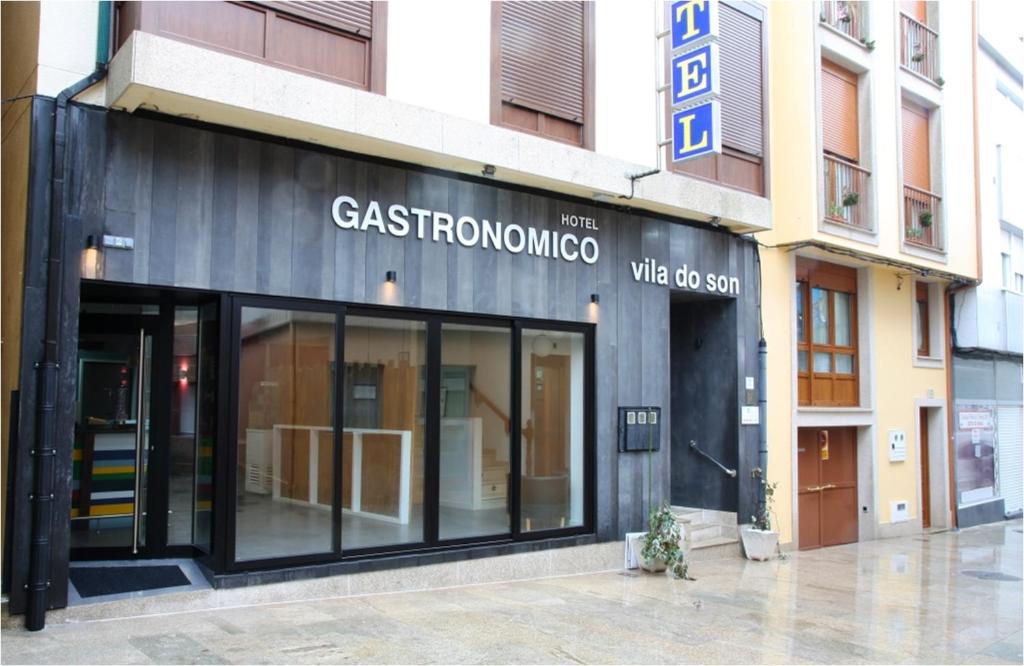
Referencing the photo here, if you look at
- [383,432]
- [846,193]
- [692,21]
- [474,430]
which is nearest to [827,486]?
[846,193]

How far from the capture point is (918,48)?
615 inches

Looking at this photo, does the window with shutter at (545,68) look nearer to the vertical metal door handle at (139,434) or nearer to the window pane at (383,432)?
the window pane at (383,432)

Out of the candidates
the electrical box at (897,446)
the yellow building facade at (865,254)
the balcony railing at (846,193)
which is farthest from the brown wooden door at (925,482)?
the balcony railing at (846,193)

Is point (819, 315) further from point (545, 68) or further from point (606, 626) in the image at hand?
point (606, 626)

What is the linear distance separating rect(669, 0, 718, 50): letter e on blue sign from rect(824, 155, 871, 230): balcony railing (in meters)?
4.08

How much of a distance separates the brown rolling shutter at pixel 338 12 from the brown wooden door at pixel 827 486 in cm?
906

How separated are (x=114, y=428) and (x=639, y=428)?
583 centimetres

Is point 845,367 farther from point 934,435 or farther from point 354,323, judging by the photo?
point 354,323

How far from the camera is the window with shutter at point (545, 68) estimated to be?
30.8 ft

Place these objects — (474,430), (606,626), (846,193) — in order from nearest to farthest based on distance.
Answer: (606,626), (474,430), (846,193)

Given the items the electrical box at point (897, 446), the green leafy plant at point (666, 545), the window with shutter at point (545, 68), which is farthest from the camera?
the electrical box at point (897, 446)

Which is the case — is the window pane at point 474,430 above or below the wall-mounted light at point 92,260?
below

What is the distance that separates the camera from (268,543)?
7770 mm

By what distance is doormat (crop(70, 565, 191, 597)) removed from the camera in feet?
23.2
